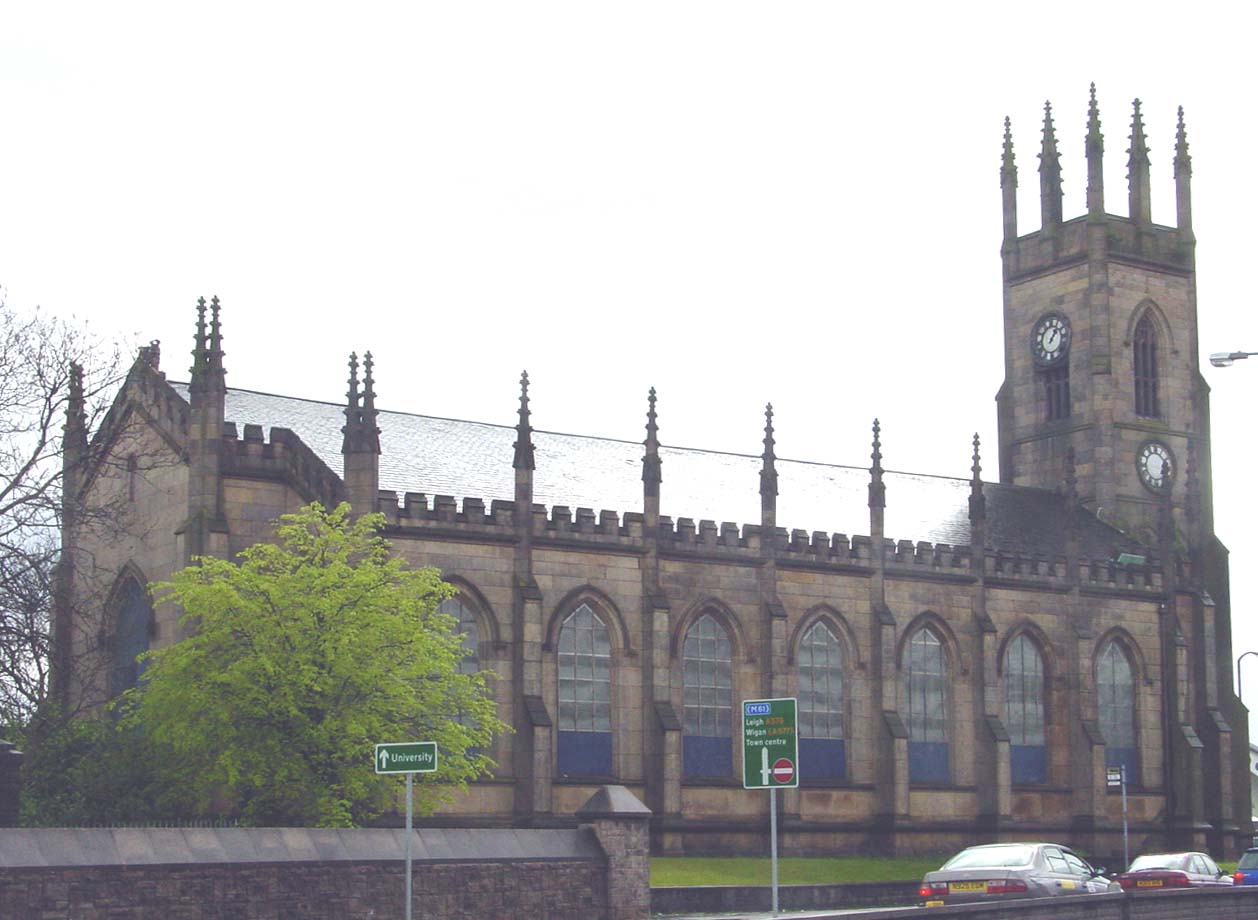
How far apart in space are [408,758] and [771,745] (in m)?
4.75

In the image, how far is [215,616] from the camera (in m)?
39.0

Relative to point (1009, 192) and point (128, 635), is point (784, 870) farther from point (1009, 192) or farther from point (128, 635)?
point (1009, 192)

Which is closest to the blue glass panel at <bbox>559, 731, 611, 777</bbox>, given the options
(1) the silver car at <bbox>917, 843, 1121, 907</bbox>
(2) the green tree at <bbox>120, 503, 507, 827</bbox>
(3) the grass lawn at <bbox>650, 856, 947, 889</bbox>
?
(3) the grass lawn at <bbox>650, 856, 947, 889</bbox>

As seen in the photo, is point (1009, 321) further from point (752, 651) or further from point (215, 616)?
point (215, 616)

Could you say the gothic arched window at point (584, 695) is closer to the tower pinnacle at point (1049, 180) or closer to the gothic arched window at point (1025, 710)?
the gothic arched window at point (1025, 710)

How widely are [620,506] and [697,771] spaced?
7.34m

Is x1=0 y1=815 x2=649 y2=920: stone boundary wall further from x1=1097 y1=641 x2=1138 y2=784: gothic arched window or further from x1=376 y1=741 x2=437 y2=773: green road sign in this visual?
x1=1097 y1=641 x2=1138 y2=784: gothic arched window

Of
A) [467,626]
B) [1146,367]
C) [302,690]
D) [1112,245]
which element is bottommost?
[302,690]

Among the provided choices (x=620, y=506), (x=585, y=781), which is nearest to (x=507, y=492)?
(x=620, y=506)

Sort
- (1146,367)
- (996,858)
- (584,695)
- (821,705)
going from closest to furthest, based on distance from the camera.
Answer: (996,858), (584,695), (821,705), (1146,367)

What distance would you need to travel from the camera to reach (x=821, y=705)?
58.0m

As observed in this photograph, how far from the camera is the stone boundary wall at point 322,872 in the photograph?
26688 millimetres

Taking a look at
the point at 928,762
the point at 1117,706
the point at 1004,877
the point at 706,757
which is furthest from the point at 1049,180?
the point at 1004,877

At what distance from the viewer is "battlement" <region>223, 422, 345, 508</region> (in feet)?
159
